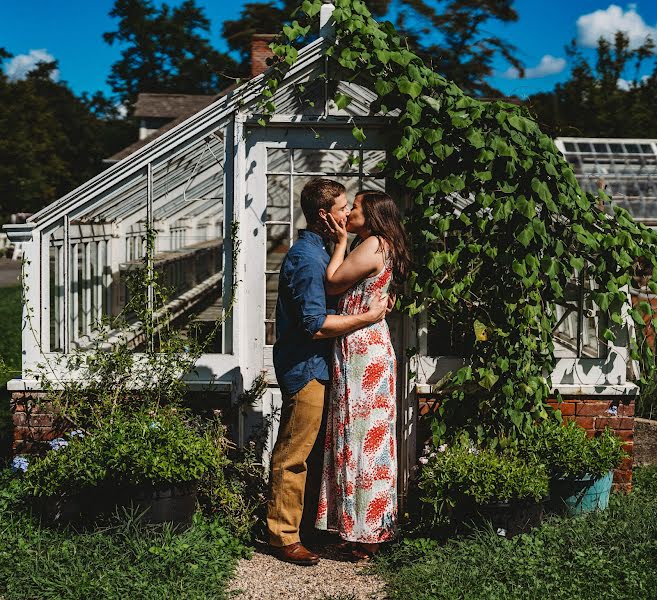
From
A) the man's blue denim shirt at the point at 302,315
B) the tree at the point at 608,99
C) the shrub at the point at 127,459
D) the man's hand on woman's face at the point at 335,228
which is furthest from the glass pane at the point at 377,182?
the tree at the point at 608,99

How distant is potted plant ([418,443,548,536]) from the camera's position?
190 inches

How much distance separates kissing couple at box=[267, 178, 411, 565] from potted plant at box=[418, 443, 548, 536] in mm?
254

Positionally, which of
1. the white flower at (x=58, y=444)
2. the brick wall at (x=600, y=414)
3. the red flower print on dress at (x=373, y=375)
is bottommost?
the white flower at (x=58, y=444)

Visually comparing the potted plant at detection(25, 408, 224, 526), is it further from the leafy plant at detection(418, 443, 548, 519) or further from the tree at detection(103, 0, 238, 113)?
the tree at detection(103, 0, 238, 113)

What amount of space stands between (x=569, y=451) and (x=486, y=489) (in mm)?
696

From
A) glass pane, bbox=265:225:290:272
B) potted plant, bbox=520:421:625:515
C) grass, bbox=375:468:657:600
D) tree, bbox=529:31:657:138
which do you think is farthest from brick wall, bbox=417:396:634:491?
tree, bbox=529:31:657:138

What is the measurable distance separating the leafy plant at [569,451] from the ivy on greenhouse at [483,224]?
13 cm

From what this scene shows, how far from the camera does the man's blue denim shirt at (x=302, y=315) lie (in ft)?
15.4

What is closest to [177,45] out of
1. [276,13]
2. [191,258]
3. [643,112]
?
[276,13]

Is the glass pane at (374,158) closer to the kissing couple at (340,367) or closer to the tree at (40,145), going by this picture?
the kissing couple at (340,367)

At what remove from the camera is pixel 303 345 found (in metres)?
4.82

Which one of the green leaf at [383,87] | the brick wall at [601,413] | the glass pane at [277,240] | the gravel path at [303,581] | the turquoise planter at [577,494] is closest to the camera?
the gravel path at [303,581]

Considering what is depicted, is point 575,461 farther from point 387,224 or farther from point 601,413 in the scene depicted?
point 387,224

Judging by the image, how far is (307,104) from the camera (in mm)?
5406
